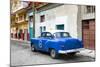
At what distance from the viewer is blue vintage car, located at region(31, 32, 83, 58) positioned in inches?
133

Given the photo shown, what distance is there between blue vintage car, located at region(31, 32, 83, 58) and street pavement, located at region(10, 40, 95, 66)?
8cm

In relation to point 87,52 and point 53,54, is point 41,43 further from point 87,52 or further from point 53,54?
point 87,52

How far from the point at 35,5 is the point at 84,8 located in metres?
0.80

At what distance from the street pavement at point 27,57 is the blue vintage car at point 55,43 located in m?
0.08

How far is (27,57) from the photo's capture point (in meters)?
3.23

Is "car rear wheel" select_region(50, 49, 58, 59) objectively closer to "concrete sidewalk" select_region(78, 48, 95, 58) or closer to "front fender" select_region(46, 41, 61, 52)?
"front fender" select_region(46, 41, 61, 52)

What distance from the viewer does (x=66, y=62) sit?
3.44 meters

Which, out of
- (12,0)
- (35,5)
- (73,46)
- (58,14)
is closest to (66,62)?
(73,46)

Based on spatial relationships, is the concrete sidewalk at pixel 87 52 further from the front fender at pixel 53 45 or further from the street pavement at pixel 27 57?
the front fender at pixel 53 45

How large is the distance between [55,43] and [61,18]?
1.30 feet

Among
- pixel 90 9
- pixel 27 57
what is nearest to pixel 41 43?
pixel 27 57

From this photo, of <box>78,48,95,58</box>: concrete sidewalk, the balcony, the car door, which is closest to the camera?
the balcony

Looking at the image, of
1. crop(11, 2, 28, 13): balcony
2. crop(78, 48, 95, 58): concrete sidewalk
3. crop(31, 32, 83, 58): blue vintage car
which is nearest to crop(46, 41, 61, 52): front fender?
crop(31, 32, 83, 58): blue vintage car
